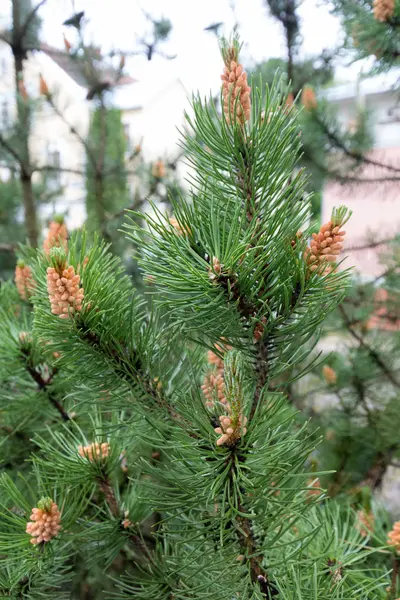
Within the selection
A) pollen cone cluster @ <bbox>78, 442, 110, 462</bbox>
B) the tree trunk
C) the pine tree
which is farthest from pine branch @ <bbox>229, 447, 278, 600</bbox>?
the tree trunk

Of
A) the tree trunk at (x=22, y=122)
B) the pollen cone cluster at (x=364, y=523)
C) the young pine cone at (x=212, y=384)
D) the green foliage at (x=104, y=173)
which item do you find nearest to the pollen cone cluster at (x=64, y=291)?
the young pine cone at (x=212, y=384)

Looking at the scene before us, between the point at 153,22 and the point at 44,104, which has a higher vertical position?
the point at 153,22

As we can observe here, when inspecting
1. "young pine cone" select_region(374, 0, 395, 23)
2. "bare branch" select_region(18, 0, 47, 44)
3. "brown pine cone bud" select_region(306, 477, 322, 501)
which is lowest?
"brown pine cone bud" select_region(306, 477, 322, 501)

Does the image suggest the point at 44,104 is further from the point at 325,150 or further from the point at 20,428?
the point at 20,428

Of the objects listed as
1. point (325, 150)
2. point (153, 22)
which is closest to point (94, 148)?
point (153, 22)

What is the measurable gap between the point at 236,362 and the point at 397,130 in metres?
4.35

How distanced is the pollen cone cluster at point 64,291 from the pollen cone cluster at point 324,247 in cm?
12

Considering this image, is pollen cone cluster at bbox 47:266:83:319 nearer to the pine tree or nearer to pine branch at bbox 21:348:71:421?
the pine tree

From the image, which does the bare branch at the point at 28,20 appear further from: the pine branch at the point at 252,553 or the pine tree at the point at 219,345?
the pine branch at the point at 252,553

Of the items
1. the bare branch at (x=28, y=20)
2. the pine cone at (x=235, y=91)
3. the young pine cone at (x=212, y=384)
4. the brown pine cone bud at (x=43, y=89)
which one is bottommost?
the young pine cone at (x=212, y=384)

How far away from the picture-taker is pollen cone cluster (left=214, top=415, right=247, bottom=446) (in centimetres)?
24

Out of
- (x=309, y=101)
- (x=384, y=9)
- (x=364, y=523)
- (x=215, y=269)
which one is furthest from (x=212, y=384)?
(x=309, y=101)

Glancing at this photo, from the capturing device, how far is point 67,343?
0.89 ft

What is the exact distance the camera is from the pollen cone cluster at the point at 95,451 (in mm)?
328
